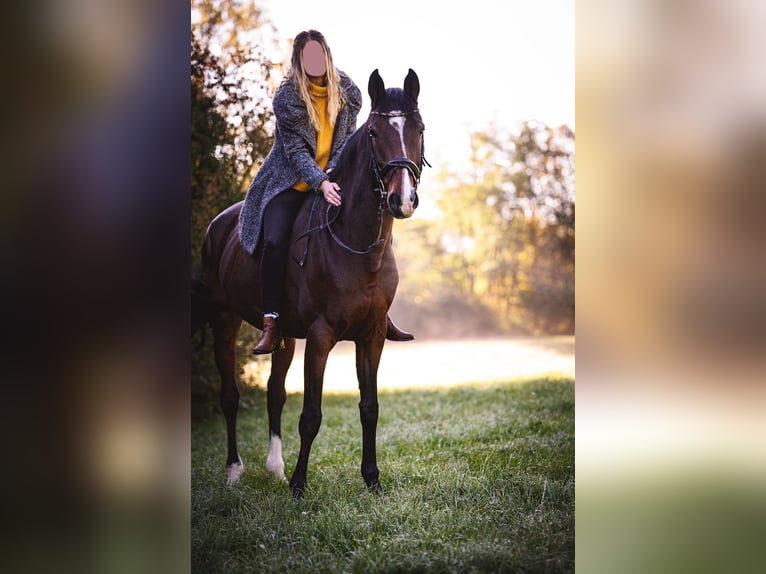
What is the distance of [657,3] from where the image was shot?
83.3 inches

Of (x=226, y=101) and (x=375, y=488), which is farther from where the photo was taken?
(x=226, y=101)

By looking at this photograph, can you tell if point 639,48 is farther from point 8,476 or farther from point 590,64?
point 8,476

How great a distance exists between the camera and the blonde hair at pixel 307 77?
3354mm

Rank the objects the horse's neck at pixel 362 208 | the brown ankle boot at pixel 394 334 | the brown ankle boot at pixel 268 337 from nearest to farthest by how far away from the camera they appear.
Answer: the horse's neck at pixel 362 208, the brown ankle boot at pixel 268 337, the brown ankle boot at pixel 394 334

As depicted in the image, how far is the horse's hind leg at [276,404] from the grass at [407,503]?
10 centimetres

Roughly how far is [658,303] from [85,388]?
6.03 feet

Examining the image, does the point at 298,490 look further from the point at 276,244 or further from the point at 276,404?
the point at 276,244

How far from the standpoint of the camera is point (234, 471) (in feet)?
13.3

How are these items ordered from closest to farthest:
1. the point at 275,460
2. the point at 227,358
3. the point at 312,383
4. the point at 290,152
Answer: the point at 312,383, the point at 290,152, the point at 275,460, the point at 227,358

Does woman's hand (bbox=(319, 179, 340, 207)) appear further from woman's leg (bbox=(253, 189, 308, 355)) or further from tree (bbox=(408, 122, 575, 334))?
tree (bbox=(408, 122, 575, 334))

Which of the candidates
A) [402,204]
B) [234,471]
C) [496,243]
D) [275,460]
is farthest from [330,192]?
[496,243]

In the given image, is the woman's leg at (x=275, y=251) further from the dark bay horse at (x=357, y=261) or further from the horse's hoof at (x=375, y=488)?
the horse's hoof at (x=375, y=488)

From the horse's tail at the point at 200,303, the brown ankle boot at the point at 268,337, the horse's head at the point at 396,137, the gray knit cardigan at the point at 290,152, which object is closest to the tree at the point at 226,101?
the horse's tail at the point at 200,303

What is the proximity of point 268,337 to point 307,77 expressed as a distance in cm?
138
